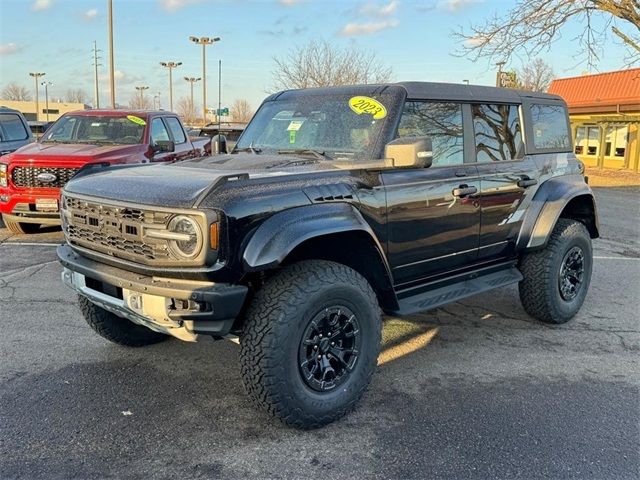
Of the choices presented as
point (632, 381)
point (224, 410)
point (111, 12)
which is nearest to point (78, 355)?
point (224, 410)

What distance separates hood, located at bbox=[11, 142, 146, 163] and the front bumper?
16.8 feet

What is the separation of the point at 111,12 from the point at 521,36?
16.6 meters

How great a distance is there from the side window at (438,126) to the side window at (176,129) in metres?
6.32

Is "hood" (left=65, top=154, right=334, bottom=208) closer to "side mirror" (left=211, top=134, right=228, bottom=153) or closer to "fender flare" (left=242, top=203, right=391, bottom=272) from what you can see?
"fender flare" (left=242, top=203, right=391, bottom=272)

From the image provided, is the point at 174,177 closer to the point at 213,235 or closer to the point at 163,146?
the point at 213,235

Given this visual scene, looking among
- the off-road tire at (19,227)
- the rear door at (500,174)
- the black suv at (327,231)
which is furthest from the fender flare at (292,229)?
the off-road tire at (19,227)

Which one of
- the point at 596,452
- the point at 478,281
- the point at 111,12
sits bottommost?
the point at 596,452

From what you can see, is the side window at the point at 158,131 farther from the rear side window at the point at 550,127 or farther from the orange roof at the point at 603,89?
the orange roof at the point at 603,89

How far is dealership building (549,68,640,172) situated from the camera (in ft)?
77.6

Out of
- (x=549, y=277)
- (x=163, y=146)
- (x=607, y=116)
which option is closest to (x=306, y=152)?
(x=549, y=277)

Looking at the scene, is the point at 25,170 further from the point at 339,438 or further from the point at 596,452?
the point at 596,452

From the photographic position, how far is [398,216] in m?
3.80

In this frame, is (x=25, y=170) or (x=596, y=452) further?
(x=25, y=170)

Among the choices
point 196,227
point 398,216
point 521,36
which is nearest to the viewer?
point 196,227
